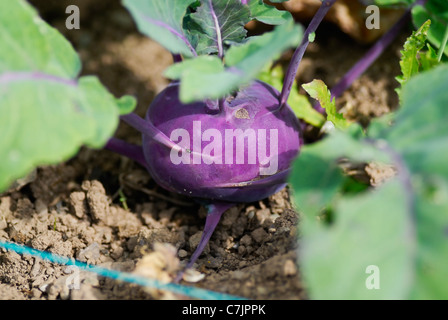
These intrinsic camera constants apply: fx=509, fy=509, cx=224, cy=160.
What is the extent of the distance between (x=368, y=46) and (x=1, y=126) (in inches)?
57.7

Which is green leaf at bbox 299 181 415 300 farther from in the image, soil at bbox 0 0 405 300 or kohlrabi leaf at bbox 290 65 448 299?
soil at bbox 0 0 405 300

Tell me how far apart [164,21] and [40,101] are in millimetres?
379

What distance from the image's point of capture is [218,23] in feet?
4.24

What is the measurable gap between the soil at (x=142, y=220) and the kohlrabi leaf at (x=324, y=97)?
7.1 inches

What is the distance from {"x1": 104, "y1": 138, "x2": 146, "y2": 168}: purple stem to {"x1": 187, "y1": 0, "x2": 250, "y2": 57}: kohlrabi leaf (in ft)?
1.13

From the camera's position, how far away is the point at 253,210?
148 centimetres

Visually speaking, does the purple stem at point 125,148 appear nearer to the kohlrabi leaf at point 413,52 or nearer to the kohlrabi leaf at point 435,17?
the kohlrabi leaf at point 413,52

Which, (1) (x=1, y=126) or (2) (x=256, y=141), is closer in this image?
(1) (x=1, y=126)

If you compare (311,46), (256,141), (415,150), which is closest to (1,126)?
(256,141)

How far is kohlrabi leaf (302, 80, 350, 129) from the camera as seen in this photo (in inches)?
52.8

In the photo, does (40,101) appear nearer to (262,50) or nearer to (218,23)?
(262,50)

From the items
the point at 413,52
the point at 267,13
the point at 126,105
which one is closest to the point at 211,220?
the point at 126,105

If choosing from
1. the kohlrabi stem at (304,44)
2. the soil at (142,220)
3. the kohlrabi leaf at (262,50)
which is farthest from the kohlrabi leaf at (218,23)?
the soil at (142,220)
